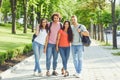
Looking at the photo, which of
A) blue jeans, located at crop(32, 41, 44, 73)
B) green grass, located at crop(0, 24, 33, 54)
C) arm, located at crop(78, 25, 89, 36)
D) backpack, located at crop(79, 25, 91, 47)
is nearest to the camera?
backpack, located at crop(79, 25, 91, 47)

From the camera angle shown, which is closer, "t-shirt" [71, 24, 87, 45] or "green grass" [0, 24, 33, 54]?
"t-shirt" [71, 24, 87, 45]

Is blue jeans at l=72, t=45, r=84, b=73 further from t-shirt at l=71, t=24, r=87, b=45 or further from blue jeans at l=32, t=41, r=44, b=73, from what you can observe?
blue jeans at l=32, t=41, r=44, b=73

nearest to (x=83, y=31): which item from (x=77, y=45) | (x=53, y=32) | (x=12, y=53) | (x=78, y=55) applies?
(x=77, y=45)

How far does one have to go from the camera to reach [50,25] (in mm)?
12852

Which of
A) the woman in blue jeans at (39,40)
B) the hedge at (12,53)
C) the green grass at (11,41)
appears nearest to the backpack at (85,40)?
the woman in blue jeans at (39,40)

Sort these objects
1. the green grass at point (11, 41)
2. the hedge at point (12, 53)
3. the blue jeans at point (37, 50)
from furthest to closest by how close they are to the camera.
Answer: the green grass at point (11, 41), the hedge at point (12, 53), the blue jeans at point (37, 50)

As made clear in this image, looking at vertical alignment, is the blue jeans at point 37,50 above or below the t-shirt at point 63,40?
below

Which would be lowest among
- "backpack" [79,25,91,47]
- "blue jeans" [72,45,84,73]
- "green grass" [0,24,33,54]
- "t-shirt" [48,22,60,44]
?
"green grass" [0,24,33,54]

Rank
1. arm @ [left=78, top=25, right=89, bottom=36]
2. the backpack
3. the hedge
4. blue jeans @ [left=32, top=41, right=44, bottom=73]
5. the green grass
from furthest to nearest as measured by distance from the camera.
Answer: the green grass
the hedge
blue jeans @ [left=32, top=41, right=44, bottom=73]
arm @ [left=78, top=25, right=89, bottom=36]
the backpack

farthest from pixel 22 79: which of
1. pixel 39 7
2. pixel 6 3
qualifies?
pixel 6 3

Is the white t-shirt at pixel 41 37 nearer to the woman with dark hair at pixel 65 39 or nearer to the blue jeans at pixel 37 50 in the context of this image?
the blue jeans at pixel 37 50

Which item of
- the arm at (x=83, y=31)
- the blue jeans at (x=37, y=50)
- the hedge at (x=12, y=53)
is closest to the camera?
the arm at (x=83, y=31)

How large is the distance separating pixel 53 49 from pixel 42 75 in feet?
2.85

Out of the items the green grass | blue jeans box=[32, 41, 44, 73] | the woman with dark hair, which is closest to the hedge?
the green grass
